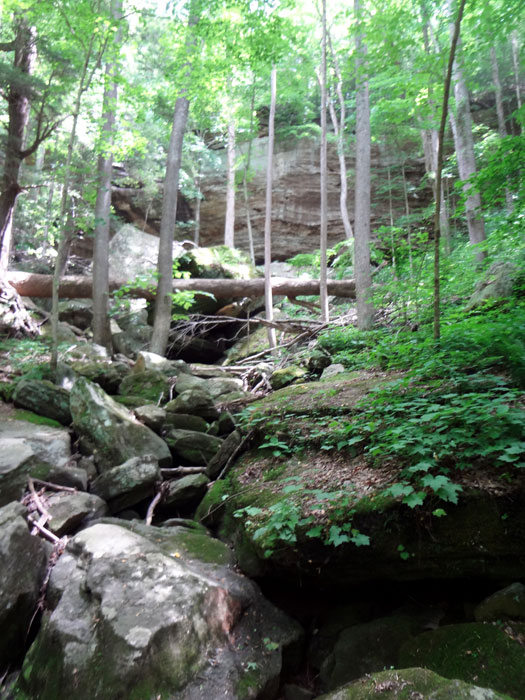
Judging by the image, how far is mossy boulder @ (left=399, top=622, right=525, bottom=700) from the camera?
2.16 metres

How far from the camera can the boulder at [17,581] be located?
3.15m

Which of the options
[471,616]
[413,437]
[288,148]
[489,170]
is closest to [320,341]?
[489,170]

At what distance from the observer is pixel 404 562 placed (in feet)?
9.40

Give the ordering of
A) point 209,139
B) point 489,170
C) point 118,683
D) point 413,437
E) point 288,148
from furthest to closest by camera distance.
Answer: point 209,139
point 288,148
point 489,170
point 413,437
point 118,683

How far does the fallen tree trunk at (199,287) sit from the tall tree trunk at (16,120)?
158 cm

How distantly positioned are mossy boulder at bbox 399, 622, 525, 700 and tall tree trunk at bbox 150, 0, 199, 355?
9.74m

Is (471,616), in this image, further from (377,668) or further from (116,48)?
(116,48)

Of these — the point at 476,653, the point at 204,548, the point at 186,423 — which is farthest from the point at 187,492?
the point at 476,653

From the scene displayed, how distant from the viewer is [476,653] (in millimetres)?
2316

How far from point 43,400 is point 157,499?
3347 mm

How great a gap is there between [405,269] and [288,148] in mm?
17240

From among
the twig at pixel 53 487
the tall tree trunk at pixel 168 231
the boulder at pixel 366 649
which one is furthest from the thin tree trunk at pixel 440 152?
the tall tree trunk at pixel 168 231

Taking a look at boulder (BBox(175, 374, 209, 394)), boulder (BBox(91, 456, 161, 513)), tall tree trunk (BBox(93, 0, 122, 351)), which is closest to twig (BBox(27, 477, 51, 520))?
boulder (BBox(91, 456, 161, 513))

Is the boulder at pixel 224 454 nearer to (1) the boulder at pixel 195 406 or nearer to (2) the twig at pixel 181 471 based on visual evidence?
(2) the twig at pixel 181 471
